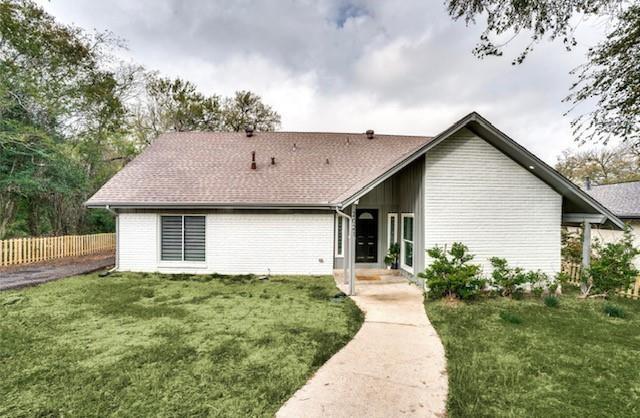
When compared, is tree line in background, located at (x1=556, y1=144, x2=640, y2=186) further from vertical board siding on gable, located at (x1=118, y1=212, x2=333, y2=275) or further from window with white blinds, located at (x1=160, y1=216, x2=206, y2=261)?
window with white blinds, located at (x1=160, y1=216, x2=206, y2=261)

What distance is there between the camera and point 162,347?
14.9ft

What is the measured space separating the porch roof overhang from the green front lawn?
8.29 ft

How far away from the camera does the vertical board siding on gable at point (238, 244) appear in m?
10.1

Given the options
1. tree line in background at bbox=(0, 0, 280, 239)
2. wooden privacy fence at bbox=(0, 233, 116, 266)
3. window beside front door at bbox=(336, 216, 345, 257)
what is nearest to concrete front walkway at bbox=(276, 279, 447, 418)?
window beside front door at bbox=(336, 216, 345, 257)

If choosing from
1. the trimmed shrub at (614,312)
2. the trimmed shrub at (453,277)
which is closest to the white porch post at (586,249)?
the trimmed shrub at (614,312)

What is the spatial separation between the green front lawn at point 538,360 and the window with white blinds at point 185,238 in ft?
24.5

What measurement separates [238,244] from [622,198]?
2046 centimetres

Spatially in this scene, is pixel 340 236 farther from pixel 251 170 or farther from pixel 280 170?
pixel 251 170

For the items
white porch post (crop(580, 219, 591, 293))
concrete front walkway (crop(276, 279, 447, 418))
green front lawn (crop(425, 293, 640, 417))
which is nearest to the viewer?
concrete front walkway (crop(276, 279, 447, 418))

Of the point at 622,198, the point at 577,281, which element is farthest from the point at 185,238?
the point at 622,198

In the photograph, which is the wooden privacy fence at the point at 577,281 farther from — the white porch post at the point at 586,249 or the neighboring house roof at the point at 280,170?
the neighboring house roof at the point at 280,170

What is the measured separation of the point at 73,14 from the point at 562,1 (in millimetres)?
21959

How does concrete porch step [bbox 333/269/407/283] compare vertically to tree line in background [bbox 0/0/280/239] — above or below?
below

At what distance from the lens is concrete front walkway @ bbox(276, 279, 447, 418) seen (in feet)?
10.4
